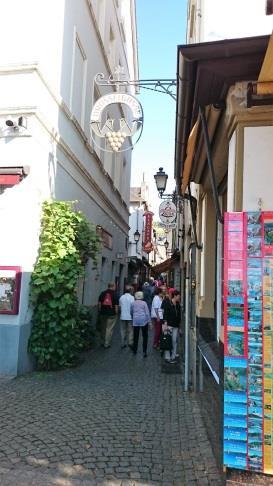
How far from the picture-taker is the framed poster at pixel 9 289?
24.5 ft

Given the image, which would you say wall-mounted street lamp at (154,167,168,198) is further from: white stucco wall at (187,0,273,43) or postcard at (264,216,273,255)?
postcard at (264,216,273,255)

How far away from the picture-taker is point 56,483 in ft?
12.2

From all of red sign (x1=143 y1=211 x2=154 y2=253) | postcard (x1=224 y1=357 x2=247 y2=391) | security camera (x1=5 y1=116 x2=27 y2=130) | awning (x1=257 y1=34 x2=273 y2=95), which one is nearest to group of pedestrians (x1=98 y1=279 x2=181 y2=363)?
security camera (x1=5 y1=116 x2=27 y2=130)

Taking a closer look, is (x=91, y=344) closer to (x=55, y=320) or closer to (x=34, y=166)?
(x=55, y=320)

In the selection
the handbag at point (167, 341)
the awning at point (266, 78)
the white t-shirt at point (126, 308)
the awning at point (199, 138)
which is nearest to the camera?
the awning at point (266, 78)

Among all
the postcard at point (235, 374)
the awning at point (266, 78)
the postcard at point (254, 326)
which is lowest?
the postcard at point (235, 374)

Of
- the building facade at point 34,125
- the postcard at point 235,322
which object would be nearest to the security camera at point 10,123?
the building facade at point 34,125

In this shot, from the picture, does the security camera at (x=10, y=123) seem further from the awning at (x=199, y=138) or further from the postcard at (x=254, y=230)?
the postcard at (x=254, y=230)

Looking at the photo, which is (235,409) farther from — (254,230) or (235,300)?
(254,230)

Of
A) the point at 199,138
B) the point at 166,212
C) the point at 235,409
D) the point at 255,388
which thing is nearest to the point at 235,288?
the point at 255,388

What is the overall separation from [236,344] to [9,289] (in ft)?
16.0

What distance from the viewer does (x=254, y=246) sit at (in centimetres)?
376

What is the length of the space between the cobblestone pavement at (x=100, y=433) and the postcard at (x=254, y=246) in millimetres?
2023

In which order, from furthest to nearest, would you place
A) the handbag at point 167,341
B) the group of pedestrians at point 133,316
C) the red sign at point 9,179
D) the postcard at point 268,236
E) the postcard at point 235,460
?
the group of pedestrians at point 133,316 < the handbag at point 167,341 < the red sign at point 9,179 < the postcard at point 268,236 < the postcard at point 235,460
